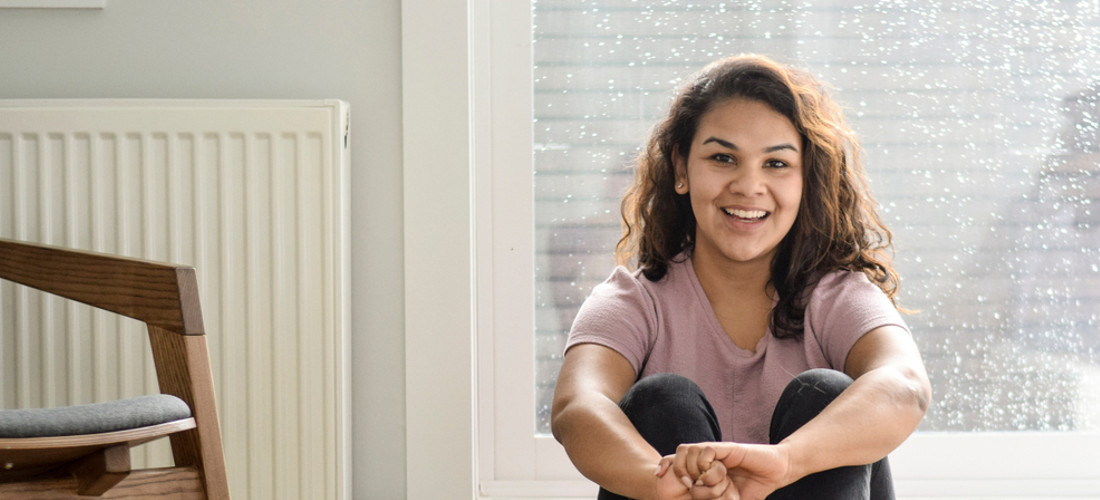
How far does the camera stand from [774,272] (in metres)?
1.26

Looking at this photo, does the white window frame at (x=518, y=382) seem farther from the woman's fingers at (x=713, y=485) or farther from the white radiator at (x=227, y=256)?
the woman's fingers at (x=713, y=485)

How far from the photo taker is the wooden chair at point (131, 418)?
95 cm

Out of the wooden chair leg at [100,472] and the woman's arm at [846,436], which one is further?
the wooden chair leg at [100,472]

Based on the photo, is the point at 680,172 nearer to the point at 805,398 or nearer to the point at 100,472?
the point at 805,398

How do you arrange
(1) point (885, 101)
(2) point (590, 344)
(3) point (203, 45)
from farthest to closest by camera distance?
(1) point (885, 101), (3) point (203, 45), (2) point (590, 344)

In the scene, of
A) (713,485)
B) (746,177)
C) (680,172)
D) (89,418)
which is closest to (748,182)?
(746,177)

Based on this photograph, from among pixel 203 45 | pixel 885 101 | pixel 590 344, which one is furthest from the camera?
pixel 885 101

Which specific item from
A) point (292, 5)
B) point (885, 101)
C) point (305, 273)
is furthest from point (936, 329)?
point (292, 5)

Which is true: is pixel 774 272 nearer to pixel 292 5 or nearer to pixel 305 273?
pixel 305 273

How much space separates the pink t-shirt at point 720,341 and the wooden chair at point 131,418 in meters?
0.45

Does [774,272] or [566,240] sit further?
[566,240]

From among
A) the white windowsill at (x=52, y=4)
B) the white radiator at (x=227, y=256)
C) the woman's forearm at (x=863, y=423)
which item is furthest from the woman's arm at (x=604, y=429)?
the white windowsill at (x=52, y=4)

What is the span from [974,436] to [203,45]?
4.98 ft

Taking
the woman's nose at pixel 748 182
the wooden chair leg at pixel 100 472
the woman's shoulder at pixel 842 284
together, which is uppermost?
the woman's nose at pixel 748 182
